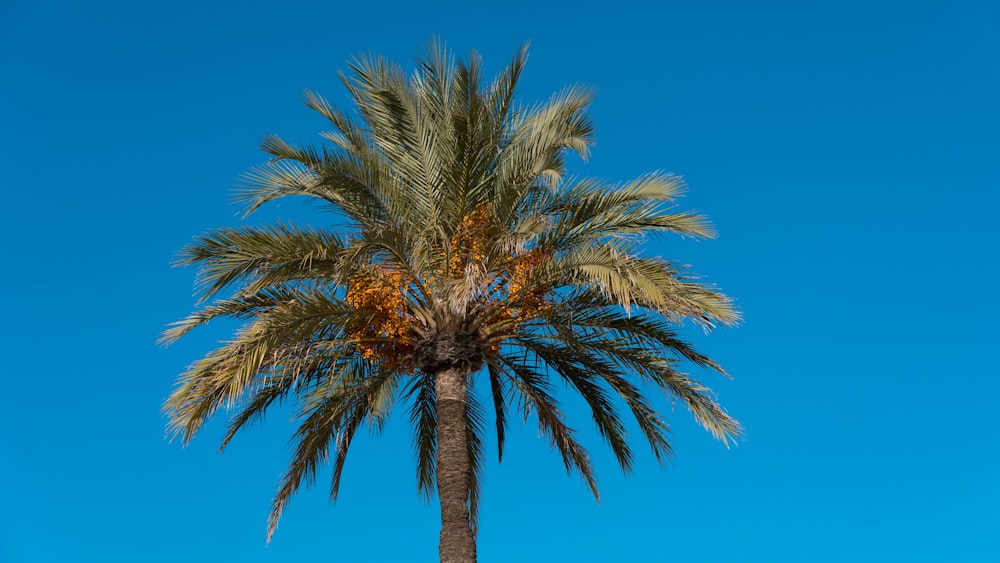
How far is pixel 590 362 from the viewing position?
1394 cm

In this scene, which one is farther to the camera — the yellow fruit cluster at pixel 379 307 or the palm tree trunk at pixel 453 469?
the yellow fruit cluster at pixel 379 307

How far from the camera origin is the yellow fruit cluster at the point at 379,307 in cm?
1277

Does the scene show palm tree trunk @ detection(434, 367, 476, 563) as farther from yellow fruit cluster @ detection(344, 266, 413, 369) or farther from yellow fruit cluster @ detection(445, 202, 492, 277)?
yellow fruit cluster @ detection(445, 202, 492, 277)

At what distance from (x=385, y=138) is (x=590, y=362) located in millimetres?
4034

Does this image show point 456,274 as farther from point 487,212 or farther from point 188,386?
point 188,386

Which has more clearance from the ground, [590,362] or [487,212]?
[487,212]

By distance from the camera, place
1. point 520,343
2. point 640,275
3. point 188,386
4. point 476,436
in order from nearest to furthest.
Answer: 1. point 640,275
2. point 188,386
3. point 520,343
4. point 476,436

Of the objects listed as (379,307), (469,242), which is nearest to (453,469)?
(379,307)

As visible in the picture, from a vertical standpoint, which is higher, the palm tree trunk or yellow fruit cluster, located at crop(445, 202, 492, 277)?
yellow fruit cluster, located at crop(445, 202, 492, 277)

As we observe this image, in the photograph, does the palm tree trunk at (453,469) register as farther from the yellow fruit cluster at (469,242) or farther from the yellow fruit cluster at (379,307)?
the yellow fruit cluster at (469,242)

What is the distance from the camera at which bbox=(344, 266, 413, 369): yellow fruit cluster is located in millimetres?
12773

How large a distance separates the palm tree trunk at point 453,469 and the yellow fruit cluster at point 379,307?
2.64ft

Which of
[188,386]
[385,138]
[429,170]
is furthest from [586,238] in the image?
[188,386]

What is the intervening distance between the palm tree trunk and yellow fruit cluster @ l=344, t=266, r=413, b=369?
2.64ft
